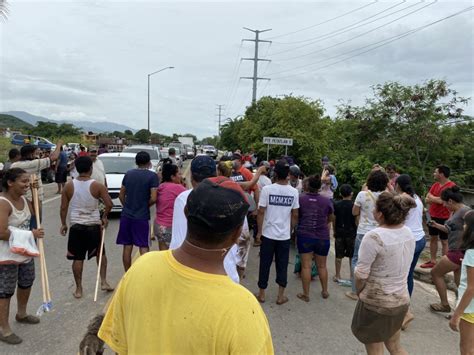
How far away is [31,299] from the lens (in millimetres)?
4402

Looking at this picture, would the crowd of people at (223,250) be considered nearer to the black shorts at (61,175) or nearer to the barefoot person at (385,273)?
the barefoot person at (385,273)

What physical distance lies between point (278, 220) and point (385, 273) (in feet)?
6.45

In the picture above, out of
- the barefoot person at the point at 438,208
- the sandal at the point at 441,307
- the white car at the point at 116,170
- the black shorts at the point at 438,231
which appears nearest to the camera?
the sandal at the point at 441,307

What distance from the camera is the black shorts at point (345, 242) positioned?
5.50m

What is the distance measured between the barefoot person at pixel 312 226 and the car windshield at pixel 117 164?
6.90 metres


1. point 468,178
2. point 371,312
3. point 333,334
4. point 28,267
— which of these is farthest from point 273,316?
point 468,178

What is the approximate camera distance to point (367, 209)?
15.3 ft

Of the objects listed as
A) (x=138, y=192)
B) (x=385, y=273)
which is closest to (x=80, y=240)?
(x=138, y=192)

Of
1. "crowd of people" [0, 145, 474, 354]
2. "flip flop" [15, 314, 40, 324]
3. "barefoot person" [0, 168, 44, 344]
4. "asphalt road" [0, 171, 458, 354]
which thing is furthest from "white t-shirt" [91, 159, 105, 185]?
"flip flop" [15, 314, 40, 324]

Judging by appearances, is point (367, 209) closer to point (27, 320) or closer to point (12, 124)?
point (27, 320)

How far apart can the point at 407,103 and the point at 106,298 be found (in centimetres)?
1218

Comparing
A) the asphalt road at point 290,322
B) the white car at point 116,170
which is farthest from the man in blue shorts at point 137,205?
the white car at point 116,170

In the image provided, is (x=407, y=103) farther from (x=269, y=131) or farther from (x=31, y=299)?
(x=31, y=299)

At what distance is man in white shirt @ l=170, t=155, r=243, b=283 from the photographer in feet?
7.78
